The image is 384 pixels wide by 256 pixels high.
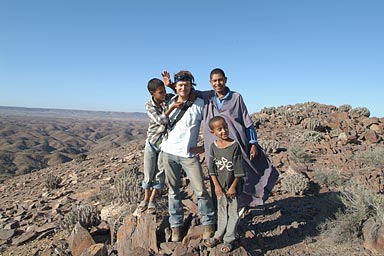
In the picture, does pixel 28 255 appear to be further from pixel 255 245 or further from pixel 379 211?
pixel 379 211

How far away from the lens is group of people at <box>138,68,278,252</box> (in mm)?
3100

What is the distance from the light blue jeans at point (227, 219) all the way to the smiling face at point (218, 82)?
4.03 feet

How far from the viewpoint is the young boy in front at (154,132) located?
3283 millimetres

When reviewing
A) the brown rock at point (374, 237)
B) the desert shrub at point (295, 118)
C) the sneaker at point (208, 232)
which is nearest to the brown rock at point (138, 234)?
the sneaker at point (208, 232)

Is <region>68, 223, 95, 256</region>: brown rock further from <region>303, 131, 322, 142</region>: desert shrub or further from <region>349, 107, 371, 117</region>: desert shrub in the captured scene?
<region>349, 107, 371, 117</region>: desert shrub

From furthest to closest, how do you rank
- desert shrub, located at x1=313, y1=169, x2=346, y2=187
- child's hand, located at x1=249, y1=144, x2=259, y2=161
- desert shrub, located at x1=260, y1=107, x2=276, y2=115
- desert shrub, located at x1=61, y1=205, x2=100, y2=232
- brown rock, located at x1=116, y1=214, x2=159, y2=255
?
desert shrub, located at x1=260, y1=107, x2=276, y2=115, desert shrub, located at x1=313, y1=169, x2=346, y2=187, desert shrub, located at x1=61, y1=205, x2=100, y2=232, brown rock, located at x1=116, y1=214, x2=159, y2=255, child's hand, located at x1=249, y1=144, x2=259, y2=161

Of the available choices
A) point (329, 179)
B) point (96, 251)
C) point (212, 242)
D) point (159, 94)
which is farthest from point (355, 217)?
point (96, 251)

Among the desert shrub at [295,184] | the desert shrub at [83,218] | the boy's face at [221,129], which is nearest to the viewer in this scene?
the boy's face at [221,129]

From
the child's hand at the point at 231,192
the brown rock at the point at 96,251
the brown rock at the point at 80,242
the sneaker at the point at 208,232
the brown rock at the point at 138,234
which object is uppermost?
the child's hand at the point at 231,192

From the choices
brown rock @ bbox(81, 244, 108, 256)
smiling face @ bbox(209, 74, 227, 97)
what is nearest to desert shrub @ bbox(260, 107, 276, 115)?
smiling face @ bbox(209, 74, 227, 97)

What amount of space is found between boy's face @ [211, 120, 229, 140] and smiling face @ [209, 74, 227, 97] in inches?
17.4

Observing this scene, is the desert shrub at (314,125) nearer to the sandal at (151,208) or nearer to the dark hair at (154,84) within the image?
the sandal at (151,208)

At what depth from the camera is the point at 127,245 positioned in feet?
11.3

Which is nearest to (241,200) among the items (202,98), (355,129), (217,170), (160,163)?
(217,170)
